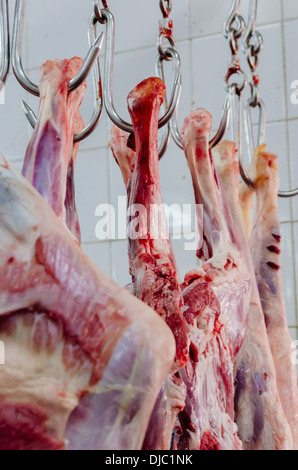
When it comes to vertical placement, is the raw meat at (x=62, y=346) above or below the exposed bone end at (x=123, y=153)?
below

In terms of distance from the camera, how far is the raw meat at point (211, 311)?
3.44 ft

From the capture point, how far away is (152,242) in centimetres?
109

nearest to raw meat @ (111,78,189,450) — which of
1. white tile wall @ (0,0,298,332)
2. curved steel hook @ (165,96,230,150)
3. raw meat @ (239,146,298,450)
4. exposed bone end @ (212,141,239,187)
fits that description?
curved steel hook @ (165,96,230,150)

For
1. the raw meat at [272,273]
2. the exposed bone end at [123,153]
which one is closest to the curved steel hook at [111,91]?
the exposed bone end at [123,153]

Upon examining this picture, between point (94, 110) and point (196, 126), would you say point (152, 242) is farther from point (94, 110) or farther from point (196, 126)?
point (196, 126)

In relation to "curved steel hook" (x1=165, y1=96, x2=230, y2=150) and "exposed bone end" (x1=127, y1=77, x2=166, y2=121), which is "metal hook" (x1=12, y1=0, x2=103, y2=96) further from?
"curved steel hook" (x1=165, y1=96, x2=230, y2=150)

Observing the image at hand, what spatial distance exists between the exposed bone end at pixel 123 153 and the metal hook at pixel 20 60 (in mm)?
226

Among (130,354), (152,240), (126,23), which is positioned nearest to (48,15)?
(126,23)

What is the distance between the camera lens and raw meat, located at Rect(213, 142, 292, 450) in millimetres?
1268

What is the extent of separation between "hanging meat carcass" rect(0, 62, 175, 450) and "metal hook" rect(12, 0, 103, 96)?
0.28 meters

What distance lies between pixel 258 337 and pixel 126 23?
127cm

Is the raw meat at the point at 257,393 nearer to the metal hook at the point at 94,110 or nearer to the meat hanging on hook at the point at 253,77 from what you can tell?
the meat hanging on hook at the point at 253,77

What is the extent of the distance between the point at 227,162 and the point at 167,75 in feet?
2.40

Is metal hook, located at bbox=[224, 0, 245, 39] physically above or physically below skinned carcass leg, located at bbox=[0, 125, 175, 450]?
above
